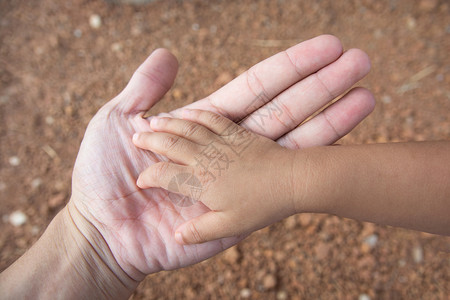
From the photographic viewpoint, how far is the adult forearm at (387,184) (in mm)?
1316

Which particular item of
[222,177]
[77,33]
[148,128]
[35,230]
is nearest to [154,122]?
[148,128]

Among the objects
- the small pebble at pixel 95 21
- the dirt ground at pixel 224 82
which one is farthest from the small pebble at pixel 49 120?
the small pebble at pixel 95 21

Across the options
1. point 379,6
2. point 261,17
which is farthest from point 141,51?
point 379,6

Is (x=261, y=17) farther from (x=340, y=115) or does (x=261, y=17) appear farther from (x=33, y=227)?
(x=33, y=227)

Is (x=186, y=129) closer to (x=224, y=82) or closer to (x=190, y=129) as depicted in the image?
(x=190, y=129)

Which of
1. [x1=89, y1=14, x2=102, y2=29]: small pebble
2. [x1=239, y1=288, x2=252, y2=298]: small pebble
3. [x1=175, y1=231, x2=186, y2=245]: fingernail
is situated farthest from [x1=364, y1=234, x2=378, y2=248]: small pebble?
[x1=89, y1=14, x2=102, y2=29]: small pebble

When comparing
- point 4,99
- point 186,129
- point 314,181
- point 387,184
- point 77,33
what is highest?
point 77,33

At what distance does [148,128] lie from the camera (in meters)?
1.62

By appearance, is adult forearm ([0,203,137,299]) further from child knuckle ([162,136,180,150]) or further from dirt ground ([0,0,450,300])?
dirt ground ([0,0,450,300])

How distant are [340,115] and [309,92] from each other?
6.2 inches

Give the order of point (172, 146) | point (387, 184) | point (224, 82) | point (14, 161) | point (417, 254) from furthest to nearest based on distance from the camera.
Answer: point (224, 82)
point (14, 161)
point (417, 254)
point (172, 146)
point (387, 184)

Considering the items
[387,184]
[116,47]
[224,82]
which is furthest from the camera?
[116,47]

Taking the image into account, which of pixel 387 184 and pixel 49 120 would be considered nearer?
pixel 387 184

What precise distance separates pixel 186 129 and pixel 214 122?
118 millimetres
